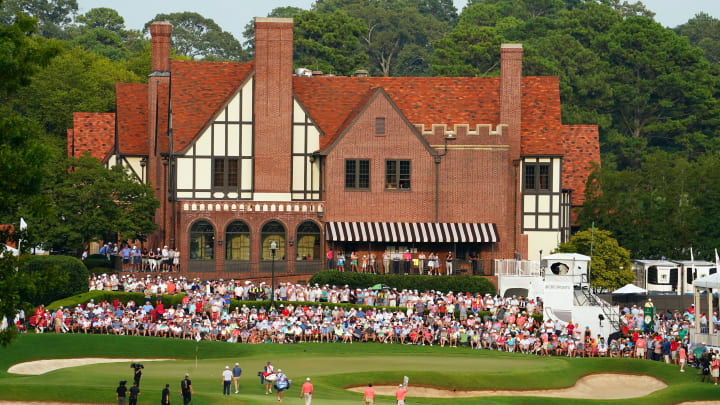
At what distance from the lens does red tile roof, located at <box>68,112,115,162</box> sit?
76.8 metres

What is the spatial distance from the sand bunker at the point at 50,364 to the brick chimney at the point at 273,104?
19840 millimetres

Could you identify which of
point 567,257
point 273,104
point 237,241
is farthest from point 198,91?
point 567,257

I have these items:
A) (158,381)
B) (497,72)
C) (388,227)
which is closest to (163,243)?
(388,227)

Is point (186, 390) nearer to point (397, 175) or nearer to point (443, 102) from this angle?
point (397, 175)

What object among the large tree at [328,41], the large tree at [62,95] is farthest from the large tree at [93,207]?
the large tree at [328,41]

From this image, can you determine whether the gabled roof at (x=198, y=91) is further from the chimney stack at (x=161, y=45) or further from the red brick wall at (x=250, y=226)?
the red brick wall at (x=250, y=226)

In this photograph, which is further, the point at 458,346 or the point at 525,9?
the point at 525,9

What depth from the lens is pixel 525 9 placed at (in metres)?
140

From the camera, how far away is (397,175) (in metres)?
69.0

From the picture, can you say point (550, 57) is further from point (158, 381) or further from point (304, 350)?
point (158, 381)

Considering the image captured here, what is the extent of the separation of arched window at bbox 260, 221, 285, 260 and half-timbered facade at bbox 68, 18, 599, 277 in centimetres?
5

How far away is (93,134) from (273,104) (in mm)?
13780

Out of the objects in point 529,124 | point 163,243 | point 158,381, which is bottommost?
point 158,381

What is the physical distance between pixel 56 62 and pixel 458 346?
42.0 m
